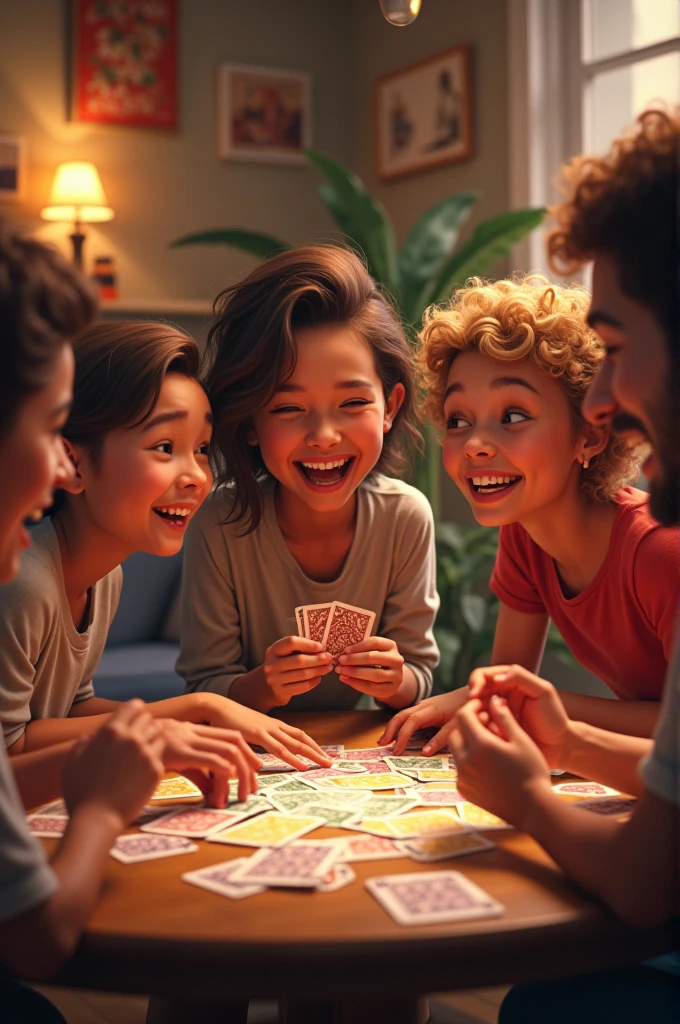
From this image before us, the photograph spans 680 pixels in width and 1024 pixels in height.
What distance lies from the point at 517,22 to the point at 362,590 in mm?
3440

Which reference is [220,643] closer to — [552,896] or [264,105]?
[552,896]

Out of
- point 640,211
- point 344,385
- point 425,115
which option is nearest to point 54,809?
point 344,385

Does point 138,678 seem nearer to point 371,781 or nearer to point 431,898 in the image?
point 371,781

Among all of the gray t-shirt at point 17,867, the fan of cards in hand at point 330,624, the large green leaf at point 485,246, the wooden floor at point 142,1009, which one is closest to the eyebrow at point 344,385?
the fan of cards in hand at point 330,624

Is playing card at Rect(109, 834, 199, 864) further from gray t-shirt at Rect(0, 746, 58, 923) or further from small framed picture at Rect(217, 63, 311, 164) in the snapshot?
small framed picture at Rect(217, 63, 311, 164)

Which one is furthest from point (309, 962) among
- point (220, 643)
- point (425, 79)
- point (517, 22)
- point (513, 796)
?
point (425, 79)

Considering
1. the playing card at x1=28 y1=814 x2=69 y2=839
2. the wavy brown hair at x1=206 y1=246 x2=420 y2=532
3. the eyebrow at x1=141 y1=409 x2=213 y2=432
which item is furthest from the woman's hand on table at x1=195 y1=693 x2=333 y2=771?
the wavy brown hair at x1=206 y1=246 x2=420 y2=532

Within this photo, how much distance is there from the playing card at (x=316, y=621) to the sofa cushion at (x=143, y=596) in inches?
92.8

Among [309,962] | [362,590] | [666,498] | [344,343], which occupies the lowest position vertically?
[309,962]

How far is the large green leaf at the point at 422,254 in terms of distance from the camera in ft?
13.4

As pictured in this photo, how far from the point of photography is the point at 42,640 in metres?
1.62

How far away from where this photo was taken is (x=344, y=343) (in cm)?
196

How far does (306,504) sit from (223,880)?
1112 mm

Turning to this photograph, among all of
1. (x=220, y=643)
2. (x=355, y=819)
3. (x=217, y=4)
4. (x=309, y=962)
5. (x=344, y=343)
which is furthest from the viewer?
(x=217, y=4)
